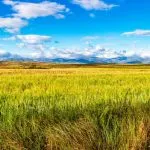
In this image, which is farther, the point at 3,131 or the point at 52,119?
the point at 52,119

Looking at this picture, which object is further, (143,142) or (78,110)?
(78,110)

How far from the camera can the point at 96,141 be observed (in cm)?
503

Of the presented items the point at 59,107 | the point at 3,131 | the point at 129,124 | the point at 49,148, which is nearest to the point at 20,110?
the point at 59,107

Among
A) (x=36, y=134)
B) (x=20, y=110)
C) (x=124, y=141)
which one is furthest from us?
(x=20, y=110)

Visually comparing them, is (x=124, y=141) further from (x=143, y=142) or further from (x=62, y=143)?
(x=62, y=143)

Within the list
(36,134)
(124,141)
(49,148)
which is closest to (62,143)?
(49,148)

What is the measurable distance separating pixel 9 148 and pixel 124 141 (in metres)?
1.61

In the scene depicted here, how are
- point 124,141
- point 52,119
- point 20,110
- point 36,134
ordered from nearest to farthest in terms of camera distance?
point 124,141
point 36,134
point 52,119
point 20,110

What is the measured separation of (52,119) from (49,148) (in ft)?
3.61

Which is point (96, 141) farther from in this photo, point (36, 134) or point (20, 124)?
point (20, 124)

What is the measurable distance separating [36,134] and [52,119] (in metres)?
0.79

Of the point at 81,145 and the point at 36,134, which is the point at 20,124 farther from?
the point at 81,145

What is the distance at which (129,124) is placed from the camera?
17.4ft

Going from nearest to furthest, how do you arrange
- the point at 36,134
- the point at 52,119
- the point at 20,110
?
the point at 36,134 → the point at 52,119 → the point at 20,110
